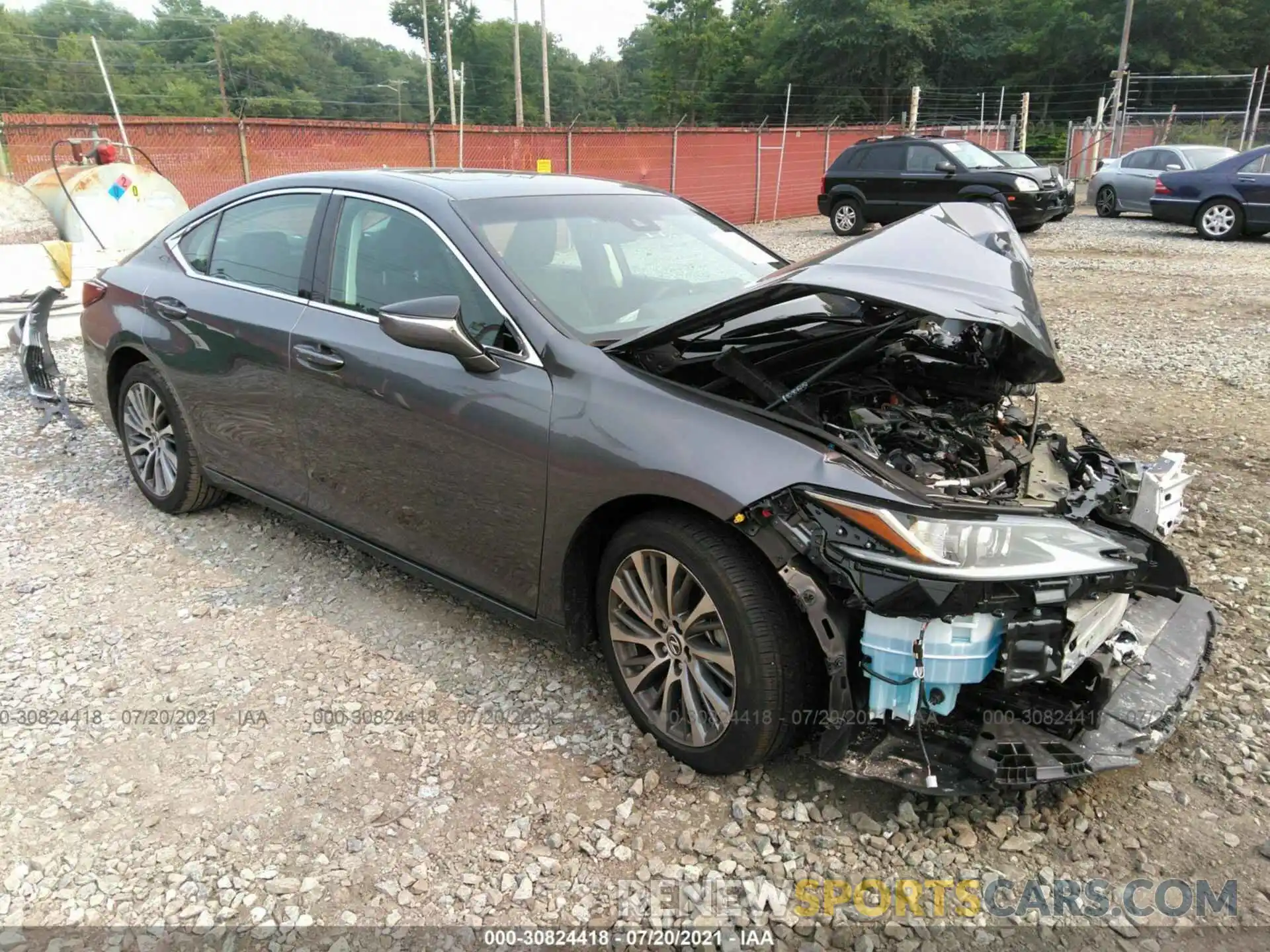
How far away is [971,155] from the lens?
51.8 ft

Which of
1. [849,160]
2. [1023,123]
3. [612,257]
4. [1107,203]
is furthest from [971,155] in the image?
[1023,123]

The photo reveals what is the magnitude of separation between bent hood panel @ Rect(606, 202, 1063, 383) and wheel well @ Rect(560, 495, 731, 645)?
0.50 m

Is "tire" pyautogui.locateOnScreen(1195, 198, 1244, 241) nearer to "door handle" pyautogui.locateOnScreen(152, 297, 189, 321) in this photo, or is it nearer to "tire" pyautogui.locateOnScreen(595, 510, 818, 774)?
"tire" pyautogui.locateOnScreen(595, 510, 818, 774)

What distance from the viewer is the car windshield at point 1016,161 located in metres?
15.8

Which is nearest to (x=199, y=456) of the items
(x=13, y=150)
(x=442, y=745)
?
(x=442, y=745)

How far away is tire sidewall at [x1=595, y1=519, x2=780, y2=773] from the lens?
2424mm

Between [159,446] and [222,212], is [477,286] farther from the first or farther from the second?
[159,446]

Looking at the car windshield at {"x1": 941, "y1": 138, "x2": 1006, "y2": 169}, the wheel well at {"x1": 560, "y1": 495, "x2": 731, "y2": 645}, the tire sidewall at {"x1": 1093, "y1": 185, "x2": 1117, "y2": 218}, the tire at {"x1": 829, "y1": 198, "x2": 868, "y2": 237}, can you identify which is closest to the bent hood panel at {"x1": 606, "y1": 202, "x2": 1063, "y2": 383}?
the wheel well at {"x1": 560, "y1": 495, "x2": 731, "y2": 645}

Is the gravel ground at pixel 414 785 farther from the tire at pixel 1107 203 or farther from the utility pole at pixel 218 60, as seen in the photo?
the utility pole at pixel 218 60

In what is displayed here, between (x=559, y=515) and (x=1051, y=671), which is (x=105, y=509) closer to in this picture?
(x=559, y=515)

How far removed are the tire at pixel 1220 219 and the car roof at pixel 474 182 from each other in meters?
14.5

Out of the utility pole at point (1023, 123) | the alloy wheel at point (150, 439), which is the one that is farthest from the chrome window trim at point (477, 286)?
the utility pole at point (1023, 123)

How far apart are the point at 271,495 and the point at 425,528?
112 centimetres

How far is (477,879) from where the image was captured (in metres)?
2.36
